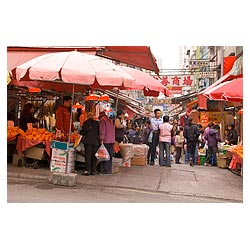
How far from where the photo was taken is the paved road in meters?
6.27

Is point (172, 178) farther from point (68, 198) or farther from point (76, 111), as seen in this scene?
point (76, 111)

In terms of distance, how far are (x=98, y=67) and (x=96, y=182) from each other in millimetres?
2888

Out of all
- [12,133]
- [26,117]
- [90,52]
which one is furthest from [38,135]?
[90,52]

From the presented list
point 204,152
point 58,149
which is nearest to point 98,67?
point 58,149

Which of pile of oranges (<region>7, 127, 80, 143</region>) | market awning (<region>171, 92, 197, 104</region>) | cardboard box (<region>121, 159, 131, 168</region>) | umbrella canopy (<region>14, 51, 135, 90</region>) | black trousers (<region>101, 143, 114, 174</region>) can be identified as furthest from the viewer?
market awning (<region>171, 92, 197, 104</region>)

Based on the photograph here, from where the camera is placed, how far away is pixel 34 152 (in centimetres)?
914

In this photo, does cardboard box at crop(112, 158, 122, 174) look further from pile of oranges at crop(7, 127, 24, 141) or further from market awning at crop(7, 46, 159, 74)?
market awning at crop(7, 46, 159, 74)

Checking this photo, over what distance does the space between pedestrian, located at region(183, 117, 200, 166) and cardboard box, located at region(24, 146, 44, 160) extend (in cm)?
558

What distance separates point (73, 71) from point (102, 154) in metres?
2.83

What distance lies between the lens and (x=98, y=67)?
21.6ft

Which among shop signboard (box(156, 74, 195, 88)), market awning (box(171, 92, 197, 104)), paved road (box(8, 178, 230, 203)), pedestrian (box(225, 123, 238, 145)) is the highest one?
shop signboard (box(156, 74, 195, 88))

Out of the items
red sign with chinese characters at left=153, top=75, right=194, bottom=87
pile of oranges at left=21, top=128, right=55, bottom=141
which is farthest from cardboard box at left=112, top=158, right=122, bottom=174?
red sign with chinese characters at left=153, top=75, right=194, bottom=87

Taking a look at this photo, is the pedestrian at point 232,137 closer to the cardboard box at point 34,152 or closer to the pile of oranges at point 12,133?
the cardboard box at point 34,152

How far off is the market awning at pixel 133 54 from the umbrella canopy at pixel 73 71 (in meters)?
2.25
